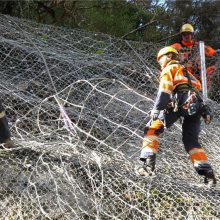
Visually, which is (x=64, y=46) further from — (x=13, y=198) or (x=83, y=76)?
(x=13, y=198)

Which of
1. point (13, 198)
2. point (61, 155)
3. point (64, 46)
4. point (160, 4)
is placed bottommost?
point (13, 198)

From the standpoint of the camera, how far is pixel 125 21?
29.4ft

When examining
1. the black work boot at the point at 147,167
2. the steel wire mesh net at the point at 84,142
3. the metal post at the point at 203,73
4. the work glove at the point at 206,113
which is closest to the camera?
the steel wire mesh net at the point at 84,142

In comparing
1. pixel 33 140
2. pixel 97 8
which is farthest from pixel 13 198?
pixel 97 8

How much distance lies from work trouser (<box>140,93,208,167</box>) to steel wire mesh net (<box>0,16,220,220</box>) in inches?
7.4

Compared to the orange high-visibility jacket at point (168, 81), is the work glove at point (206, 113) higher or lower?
lower

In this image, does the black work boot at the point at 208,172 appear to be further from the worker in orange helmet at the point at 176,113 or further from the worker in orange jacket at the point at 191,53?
the worker in orange jacket at the point at 191,53

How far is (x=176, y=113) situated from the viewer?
3625 millimetres

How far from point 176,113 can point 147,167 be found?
0.54m

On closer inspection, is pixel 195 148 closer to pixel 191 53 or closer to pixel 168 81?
pixel 168 81

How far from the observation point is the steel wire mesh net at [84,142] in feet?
9.67

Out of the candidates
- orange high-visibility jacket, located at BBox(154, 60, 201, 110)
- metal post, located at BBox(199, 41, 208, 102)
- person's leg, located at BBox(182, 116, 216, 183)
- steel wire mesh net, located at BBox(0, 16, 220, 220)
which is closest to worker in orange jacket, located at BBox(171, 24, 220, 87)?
metal post, located at BBox(199, 41, 208, 102)

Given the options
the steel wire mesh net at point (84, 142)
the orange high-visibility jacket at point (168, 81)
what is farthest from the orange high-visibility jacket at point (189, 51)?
the orange high-visibility jacket at point (168, 81)

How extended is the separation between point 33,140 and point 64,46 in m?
2.86
